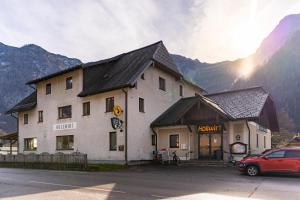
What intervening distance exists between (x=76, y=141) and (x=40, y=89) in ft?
26.1

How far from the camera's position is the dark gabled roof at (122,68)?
28797mm

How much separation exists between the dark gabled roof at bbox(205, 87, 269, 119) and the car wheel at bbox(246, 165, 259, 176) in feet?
24.5

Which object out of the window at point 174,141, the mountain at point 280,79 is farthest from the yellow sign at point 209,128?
the mountain at point 280,79

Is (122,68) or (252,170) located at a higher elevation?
(122,68)

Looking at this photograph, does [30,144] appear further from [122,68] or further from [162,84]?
[162,84]

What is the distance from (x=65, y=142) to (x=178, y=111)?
10.8 m

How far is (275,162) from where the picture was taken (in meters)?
18.6

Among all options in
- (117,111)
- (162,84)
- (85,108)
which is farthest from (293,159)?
(85,108)

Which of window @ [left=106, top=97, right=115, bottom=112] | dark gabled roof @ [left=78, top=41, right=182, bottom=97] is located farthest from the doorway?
window @ [left=106, top=97, right=115, bottom=112]

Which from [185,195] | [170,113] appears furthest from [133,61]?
[185,195]

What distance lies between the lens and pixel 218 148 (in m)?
28.5

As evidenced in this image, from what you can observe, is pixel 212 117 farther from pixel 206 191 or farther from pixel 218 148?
pixel 206 191

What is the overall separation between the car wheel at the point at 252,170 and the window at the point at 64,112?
1832 centimetres

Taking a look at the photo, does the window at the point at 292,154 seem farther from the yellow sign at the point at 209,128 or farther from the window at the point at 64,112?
the window at the point at 64,112
